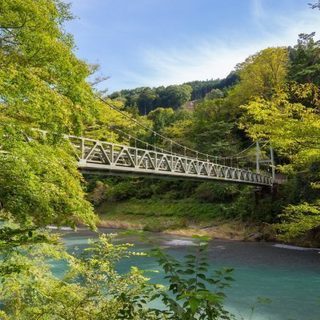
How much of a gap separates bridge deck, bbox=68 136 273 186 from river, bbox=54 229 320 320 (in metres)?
2.28

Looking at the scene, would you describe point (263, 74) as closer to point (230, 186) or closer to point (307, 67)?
point (307, 67)

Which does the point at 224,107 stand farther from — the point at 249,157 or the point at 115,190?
the point at 115,190

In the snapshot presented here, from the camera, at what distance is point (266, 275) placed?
1194 cm

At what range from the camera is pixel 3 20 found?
3492mm

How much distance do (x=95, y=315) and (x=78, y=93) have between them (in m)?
2.15

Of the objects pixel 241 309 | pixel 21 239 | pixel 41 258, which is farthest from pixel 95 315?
pixel 241 309

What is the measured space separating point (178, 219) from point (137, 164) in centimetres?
1384

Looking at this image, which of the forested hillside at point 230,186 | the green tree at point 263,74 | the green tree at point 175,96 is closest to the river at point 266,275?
the forested hillside at point 230,186

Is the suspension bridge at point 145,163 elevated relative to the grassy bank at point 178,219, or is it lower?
elevated

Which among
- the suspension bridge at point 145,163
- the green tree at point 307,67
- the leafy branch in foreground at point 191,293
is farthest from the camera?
the green tree at point 307,67

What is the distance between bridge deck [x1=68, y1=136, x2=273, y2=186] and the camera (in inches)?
386

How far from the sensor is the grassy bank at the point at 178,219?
21.2 m

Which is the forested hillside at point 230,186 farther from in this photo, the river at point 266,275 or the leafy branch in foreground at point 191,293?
the leafy branch in foreground at point 191,293

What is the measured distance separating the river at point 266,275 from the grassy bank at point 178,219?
80.0 inches
